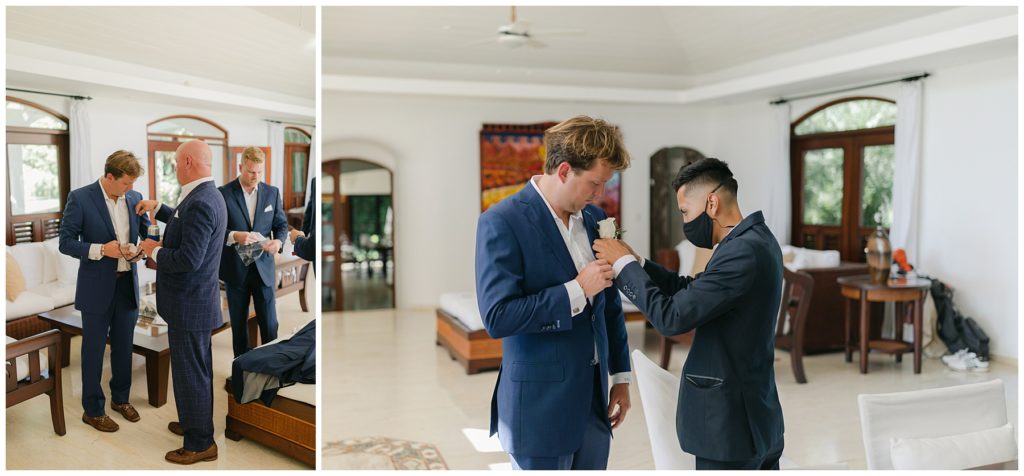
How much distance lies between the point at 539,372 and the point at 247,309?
1039 millimetres

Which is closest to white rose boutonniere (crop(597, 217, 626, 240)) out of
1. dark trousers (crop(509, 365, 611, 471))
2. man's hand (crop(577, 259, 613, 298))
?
man's hand (crop(577, 259, 613, 298))

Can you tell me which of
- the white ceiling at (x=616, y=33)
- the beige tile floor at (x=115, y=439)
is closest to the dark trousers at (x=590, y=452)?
the beige tile floor at (x=115, y=439)

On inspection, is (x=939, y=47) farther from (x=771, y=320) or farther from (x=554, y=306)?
(x=554, y=306)

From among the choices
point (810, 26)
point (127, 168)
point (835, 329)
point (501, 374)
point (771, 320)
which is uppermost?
point (810, 26)

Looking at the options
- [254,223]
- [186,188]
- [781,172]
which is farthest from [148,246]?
[781,172]

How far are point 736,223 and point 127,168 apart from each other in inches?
75.4

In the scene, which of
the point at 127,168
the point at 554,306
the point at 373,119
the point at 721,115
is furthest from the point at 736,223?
the point at 373,119

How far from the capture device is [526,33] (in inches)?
244

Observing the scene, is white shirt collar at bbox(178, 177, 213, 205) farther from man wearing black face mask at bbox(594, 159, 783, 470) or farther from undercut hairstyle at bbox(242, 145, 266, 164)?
man wearing black face mask at bbox(594, 159, 783, 470)

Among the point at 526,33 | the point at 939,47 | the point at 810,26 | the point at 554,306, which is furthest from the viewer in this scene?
the point at 810,26

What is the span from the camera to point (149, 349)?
8.05 ft

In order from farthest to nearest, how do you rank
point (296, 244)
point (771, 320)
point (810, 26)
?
point (810, 26), point (296, 244), point (771, 320)

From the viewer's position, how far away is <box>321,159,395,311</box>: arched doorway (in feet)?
29.2

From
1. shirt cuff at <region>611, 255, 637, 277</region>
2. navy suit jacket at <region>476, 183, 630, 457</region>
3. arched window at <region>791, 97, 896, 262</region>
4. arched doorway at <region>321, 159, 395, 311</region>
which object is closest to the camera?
navy suit jacket at <region>476, 183, 630, 457</region>
